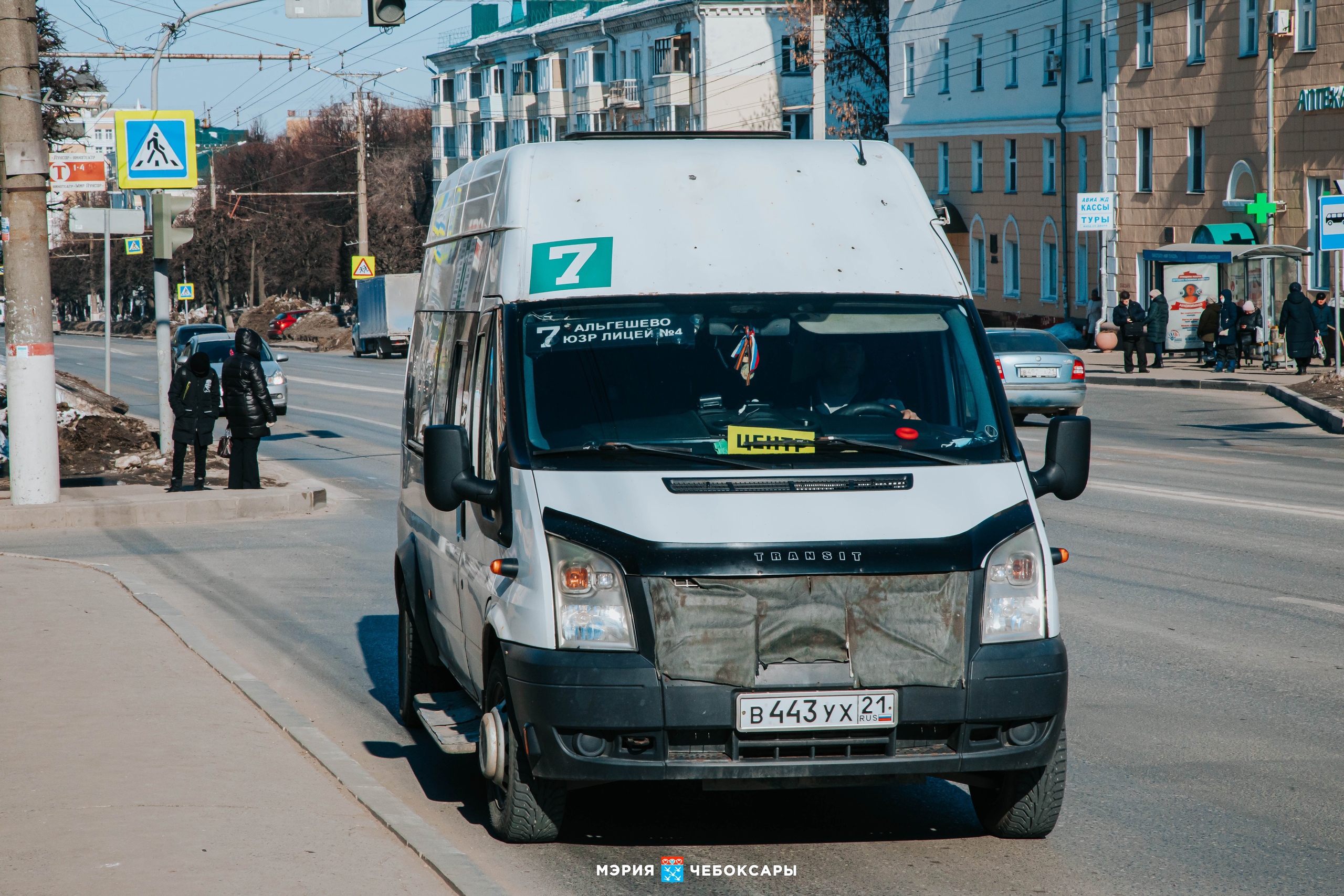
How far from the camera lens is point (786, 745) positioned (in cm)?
498

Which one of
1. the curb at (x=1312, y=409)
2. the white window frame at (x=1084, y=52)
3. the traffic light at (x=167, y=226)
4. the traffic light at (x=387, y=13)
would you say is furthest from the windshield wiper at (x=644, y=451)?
the white window frame at (x=1084, y=52)

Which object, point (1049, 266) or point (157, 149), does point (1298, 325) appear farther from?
point (157, 149)

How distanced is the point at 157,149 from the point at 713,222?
48.1 feet

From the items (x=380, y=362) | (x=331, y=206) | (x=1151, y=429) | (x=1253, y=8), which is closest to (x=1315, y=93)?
(x=1253, y=8)

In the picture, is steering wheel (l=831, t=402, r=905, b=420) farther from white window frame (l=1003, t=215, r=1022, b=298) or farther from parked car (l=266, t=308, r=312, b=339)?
parked car (l=266, t=308, r=312, b=339)

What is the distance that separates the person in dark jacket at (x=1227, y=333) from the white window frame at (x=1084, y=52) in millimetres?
14990

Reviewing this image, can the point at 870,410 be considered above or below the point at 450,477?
above

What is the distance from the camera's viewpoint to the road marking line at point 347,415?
27.6 meters

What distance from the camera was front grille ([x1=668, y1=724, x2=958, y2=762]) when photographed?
4988 millimetres

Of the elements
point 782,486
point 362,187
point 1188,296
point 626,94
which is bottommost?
point 782,486

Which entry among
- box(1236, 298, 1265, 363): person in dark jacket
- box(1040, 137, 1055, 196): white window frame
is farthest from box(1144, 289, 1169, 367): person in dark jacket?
box(1040, 137, 1055, 196): white window frame

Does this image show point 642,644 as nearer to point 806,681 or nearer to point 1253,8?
point 806,681

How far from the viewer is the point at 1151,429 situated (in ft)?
77.3

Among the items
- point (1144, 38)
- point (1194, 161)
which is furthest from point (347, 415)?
point (1144, 38)
